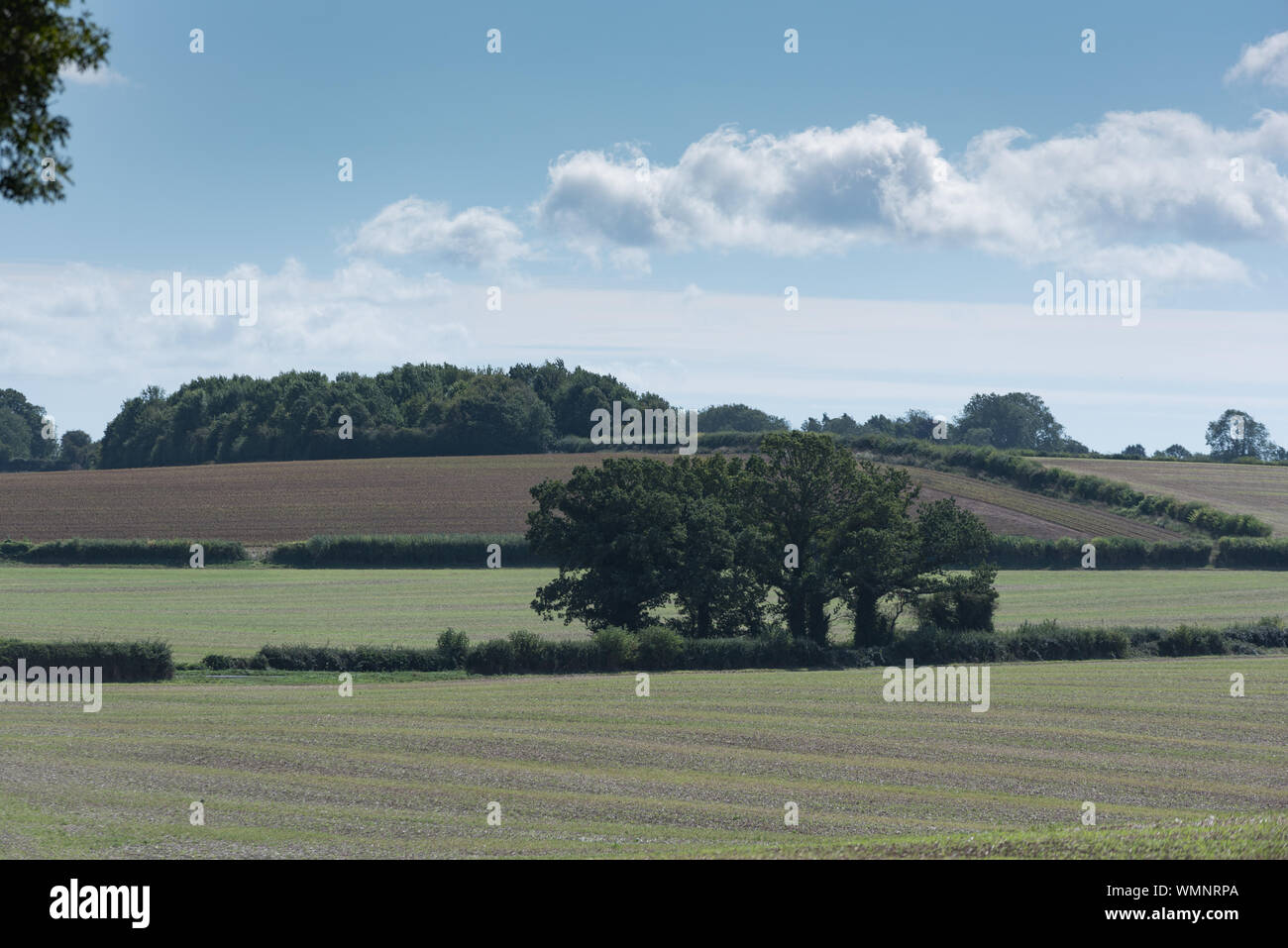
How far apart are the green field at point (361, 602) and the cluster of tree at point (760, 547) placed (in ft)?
18.2

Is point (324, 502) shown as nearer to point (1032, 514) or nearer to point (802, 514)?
point (1032, 514)

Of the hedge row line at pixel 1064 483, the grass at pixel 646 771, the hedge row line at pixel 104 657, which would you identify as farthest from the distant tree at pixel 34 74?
the hedge row line at pixel 1064 483

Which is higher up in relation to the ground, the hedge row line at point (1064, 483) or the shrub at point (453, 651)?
the hedge row line at point (1064, 483)

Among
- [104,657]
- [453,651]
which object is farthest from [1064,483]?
[104,657]

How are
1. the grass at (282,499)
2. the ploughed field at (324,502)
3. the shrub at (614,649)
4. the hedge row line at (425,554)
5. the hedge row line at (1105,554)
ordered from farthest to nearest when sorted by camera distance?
the ploughed field at (324,502) → the grass at (282,499) → the hedge row line at (1105,554) → the hedge row line at (425,554) → the shrub at (614,649)

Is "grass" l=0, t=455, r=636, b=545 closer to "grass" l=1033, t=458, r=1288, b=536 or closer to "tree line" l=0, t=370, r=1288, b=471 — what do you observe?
"tree line" l=0, t=370, r=1288, b=471

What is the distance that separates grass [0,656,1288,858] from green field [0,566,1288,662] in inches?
538

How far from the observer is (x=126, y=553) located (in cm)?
8781

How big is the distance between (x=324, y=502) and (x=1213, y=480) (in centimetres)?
8376

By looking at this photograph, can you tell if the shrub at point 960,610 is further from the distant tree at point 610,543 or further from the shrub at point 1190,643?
the distant tree at point 610,543

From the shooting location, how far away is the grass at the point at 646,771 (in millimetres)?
18828
